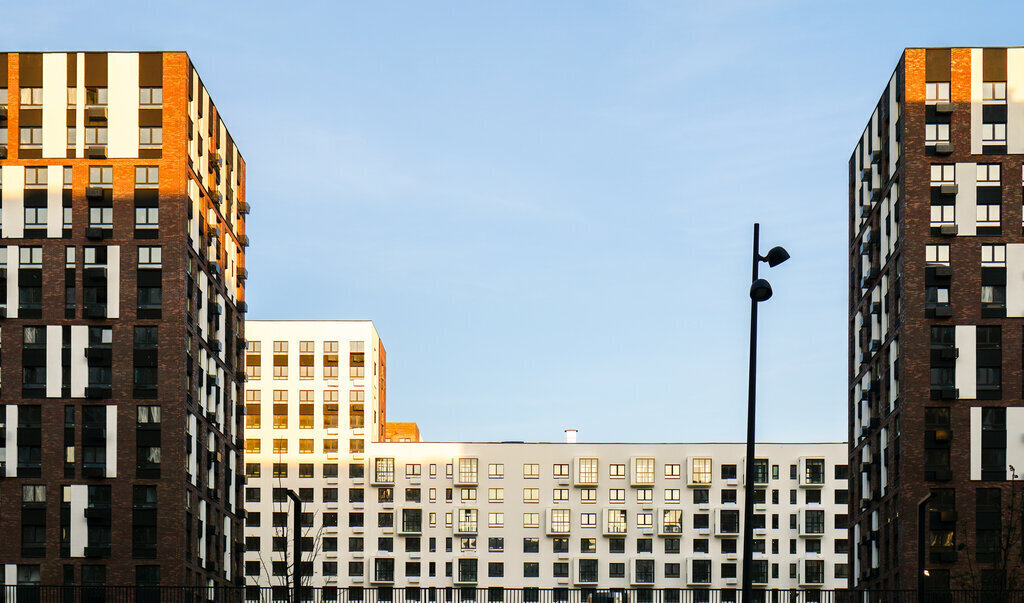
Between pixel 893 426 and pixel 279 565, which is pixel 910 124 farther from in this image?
pixel 279 565

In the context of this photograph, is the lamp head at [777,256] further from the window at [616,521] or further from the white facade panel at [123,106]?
the window at [616,521]

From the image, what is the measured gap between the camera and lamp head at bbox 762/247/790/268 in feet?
106

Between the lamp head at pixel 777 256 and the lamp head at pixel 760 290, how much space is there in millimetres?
691

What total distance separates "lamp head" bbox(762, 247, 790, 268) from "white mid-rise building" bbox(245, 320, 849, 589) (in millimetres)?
128754

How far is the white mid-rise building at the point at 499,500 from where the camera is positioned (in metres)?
160

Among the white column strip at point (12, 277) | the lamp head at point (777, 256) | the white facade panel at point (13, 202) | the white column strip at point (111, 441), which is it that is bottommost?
the white column strip at point (111, 441)

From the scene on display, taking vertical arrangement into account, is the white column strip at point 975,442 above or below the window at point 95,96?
below

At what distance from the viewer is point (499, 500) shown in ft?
536

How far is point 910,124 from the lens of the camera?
286ft

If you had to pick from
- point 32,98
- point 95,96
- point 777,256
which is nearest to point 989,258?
point 95,96

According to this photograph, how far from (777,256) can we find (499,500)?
13264 cm

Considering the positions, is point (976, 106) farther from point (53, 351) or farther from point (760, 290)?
point (760, 290)

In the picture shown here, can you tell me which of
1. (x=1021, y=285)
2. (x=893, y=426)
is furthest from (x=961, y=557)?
(x=1021, y=285)

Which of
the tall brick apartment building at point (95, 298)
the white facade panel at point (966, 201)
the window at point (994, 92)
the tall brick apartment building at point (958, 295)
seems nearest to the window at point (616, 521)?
the tall brick apartment building at point (958, 295)
